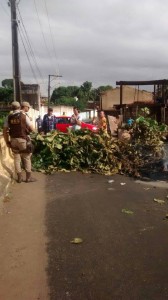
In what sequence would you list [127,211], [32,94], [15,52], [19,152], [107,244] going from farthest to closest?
[32,94], [15,52], [19,152], [127,211], [107,244]

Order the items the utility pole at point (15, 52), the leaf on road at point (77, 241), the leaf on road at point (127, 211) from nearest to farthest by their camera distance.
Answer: the leaf on road at point (77, 241)
the leaf on road at point (127, 211)
the utility pole at point (15, 52)

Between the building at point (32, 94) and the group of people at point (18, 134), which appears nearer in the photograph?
the group of people at point (18, 134)

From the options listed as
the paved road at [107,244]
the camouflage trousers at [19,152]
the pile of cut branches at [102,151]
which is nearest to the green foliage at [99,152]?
the pile of cut branches at [102,151]

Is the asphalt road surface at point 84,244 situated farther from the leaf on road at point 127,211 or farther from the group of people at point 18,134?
the group of people at point 18,134

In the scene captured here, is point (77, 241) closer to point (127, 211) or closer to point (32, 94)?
point (127, 211)

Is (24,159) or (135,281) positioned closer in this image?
(135,281)

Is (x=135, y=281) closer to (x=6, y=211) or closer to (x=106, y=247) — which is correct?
(x=106, y=247)

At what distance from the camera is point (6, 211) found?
21.7 ft

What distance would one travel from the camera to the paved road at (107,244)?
12.9ft

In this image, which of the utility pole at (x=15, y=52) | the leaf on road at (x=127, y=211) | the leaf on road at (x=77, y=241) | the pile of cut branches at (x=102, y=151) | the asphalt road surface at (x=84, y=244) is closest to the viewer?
the asphalt road surface at (x=84, y=244)

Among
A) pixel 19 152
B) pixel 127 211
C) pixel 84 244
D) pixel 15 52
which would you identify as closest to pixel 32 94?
pixel 15 52

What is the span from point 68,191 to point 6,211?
2.00 metres

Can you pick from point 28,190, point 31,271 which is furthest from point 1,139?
point 31,271

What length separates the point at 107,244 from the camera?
5121 millimetres
